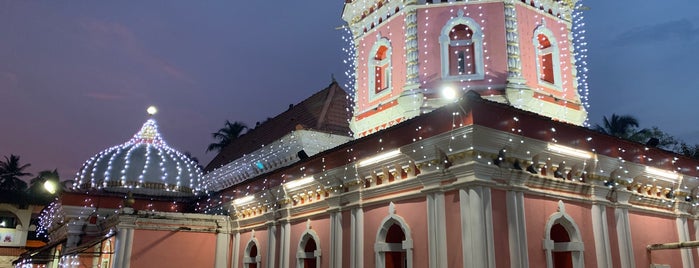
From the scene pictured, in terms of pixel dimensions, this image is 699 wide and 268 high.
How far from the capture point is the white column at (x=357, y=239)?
38.8 feet

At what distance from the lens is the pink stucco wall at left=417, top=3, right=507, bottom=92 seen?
13.4 metres

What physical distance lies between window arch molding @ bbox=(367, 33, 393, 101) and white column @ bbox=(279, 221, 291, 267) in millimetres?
4044

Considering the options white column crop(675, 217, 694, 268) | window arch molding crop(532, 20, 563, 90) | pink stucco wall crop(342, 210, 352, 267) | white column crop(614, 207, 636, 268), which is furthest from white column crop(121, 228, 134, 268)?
white column crop(675, 217, 694, 268)

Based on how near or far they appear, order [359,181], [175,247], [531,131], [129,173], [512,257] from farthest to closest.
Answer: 1. [129,173]
2. [175,247]
3. [359,181]
4. [531,131]
5. [512,257]

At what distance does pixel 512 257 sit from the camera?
9375 millimetres

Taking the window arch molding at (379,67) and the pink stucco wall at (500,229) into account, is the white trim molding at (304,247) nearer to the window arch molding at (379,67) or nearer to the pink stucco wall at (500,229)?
the window arch molding at (379,67)

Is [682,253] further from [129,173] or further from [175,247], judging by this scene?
[129,173]

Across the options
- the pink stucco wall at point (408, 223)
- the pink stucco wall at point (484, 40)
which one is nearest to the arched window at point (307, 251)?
the pink stucco wall at point (408, 223)

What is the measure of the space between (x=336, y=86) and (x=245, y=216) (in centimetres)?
Result: 690

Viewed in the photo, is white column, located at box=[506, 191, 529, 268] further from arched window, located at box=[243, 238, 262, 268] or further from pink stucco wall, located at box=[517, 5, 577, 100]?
arched window, located at box=[243, 238, 262, 268]

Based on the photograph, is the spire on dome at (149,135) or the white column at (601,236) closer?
the white column at (601,236)

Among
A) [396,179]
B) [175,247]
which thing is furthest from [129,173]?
[396,179]

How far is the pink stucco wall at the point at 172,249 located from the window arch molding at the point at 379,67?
22.3ft

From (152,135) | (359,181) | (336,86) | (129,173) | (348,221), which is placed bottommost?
(348,221)
